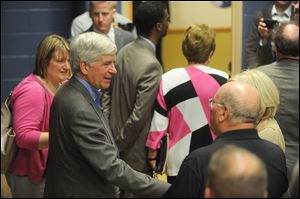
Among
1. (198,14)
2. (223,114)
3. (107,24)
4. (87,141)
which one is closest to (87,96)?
(87,141)

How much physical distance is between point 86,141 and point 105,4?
286 cm

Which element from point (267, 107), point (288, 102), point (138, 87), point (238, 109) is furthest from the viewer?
point (138, 87)

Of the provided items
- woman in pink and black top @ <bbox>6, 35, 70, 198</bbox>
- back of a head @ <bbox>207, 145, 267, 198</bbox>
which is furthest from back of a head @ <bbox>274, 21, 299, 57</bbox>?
back of a head @ <bbox>207, 145, 267, 198</bbox>

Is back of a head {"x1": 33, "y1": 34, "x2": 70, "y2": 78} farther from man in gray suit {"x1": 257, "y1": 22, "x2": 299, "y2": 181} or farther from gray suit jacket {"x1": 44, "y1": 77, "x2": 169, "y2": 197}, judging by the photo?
man in gray suit {"x1": 257, "y1": 22, "x2": 299, "y2": 181}

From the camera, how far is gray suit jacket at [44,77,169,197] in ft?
10.3

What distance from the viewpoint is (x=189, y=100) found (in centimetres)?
423

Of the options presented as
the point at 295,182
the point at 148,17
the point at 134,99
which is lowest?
the point at 134,99

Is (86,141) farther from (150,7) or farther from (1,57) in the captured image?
(1,57)

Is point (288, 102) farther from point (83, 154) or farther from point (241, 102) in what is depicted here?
point (83, 154)

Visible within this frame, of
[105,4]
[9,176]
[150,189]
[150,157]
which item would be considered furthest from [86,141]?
[105,4]

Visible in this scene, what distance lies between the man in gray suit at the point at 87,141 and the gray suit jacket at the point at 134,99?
47.0 inches

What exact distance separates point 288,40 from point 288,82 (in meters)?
0.26

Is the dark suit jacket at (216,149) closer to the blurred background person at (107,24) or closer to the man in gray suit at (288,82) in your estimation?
the man in gray suit at (288,82)

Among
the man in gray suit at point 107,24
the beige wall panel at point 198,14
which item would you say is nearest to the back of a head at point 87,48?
the man in gray suit at point 107,24
